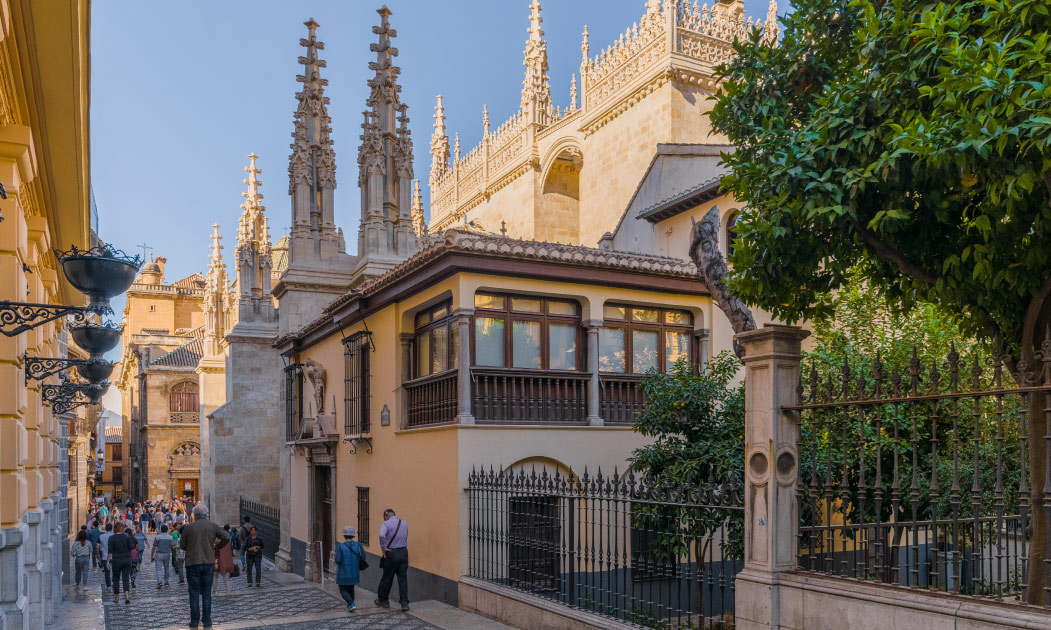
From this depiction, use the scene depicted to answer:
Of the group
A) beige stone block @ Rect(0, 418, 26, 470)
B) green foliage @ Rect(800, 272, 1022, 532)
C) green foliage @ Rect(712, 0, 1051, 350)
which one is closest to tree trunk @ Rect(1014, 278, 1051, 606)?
green foliage @ Rect(712, 0, 1051, 350)

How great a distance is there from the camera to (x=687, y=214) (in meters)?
20.1

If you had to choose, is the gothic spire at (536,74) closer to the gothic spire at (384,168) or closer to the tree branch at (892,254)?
the gothic spire at (384,168)

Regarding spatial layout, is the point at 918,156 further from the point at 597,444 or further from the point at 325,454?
the point at 325,454

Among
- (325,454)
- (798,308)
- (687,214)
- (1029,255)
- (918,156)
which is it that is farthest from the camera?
(687,214)

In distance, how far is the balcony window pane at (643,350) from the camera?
14.6m

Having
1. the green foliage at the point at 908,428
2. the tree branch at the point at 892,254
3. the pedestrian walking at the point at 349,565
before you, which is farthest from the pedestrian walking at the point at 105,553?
the tree branch at the point at 892,254

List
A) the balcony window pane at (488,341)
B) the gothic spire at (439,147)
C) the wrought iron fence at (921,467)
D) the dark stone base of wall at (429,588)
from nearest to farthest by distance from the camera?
the wrought iron fence at (921,467) → the dark stone base of wall at (429,588) → the balcony window pane at (488,341) → the gothic spire at (439,147)

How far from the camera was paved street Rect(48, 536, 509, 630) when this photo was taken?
1144 centimetres

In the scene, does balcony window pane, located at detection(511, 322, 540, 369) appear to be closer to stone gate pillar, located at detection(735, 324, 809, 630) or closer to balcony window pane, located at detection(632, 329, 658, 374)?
balcony window pane, located at detection(632, 329, 658, 374)

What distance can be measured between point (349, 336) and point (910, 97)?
12.6m

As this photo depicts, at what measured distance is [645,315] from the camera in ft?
48.5

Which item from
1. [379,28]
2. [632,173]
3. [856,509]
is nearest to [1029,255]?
[856,509]

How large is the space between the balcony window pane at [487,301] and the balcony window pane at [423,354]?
1.56 metres

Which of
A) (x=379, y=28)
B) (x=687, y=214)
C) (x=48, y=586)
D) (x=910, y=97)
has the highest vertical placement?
(x=379, y=28)
